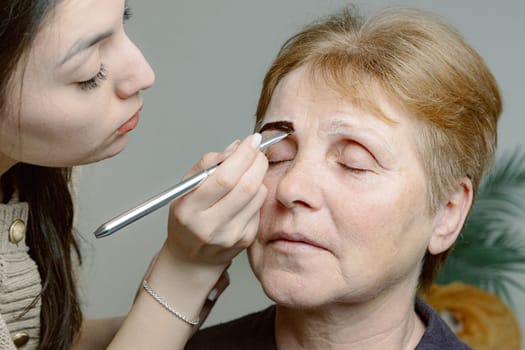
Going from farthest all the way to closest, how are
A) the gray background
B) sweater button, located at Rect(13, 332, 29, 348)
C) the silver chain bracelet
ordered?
the gray background
sweater button, located at Rect(13, 332, 29, 348)
the silver chain bracelet

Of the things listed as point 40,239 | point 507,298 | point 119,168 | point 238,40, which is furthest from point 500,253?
point 40,239

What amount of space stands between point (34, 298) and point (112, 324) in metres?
0.20

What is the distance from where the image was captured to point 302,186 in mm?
1307

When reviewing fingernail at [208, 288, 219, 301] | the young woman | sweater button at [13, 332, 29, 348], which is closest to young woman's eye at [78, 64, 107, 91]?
the young woman

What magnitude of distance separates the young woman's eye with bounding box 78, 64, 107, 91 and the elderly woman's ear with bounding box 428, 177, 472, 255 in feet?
2.04

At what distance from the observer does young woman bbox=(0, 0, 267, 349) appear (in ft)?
3.76

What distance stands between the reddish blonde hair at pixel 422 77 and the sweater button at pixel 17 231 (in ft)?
1.62

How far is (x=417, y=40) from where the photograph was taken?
1.39 metres

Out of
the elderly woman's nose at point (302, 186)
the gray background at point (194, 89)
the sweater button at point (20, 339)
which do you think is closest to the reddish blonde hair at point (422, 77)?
the elderly woman's nose at point (302, 186)

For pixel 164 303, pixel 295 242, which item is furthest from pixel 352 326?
pixel 164 303

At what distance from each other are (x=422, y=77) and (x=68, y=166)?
1.97 ft

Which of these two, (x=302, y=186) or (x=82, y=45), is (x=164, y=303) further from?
(x=82, y=45)

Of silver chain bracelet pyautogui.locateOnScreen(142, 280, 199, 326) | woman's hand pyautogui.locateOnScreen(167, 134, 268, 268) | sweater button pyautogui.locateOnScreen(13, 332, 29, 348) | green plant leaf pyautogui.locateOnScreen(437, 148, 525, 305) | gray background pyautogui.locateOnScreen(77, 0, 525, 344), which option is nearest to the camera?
woman's hand pyautogui.locateOnScreen(167, 134, 268, 268)

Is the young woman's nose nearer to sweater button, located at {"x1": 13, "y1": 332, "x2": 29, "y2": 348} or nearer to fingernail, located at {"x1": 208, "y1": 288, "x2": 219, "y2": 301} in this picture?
fingernail, located at {"x1": 208, "y1": 288, "x2": 219, "y2": 301}
